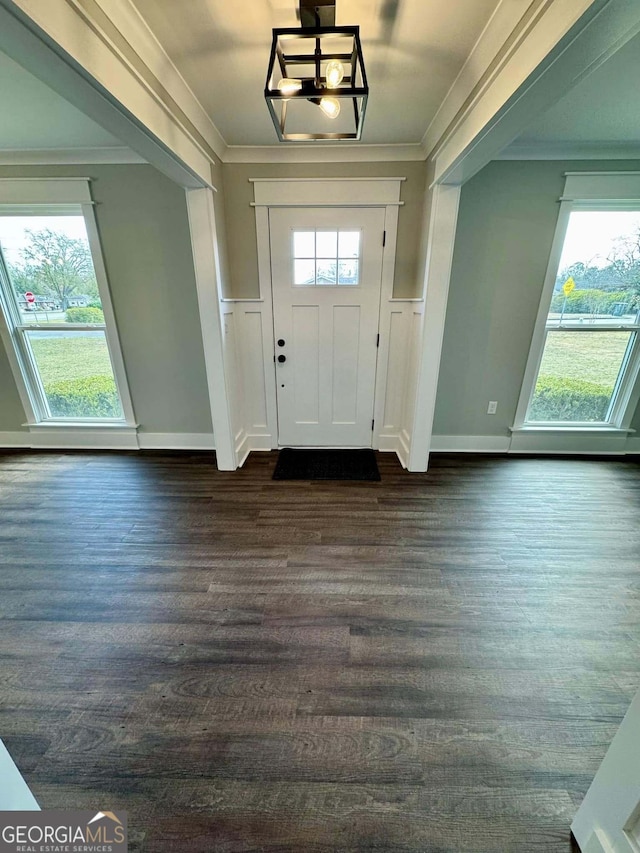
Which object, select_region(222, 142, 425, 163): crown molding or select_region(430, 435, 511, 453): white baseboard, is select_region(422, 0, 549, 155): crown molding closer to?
select_region(222, 142, 425, 163): crown molding

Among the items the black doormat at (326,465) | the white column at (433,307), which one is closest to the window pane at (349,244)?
the white column at (433,307)

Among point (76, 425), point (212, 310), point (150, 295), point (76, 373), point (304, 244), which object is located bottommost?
point (76, 425)

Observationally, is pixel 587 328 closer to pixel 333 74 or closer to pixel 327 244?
pixel 327 244

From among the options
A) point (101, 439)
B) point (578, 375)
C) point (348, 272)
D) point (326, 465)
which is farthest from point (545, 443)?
point (101, 439)

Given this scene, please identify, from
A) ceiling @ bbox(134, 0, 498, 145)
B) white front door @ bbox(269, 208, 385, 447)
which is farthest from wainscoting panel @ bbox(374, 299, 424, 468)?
ceiling @ bbox(134, 0, 498, 145)

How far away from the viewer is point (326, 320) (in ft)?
9.44

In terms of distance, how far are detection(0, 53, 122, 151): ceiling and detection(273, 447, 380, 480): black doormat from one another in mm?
2671

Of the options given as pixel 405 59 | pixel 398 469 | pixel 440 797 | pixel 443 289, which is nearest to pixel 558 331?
pixel 443 289

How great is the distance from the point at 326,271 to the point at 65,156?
2.12m

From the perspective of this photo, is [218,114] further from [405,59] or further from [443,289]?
[443,289]

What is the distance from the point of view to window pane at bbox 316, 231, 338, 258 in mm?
2680

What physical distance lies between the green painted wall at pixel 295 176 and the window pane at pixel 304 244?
34cm

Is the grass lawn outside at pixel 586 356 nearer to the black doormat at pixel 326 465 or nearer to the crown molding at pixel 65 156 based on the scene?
the black doormat at pixel 326 465

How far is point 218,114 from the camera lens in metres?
2.04
